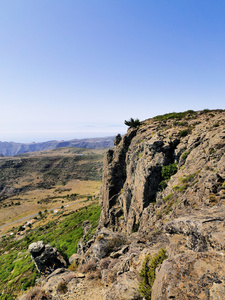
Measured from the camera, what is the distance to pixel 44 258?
21578 millimetres

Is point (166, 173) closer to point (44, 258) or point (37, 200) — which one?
point (44, 258)

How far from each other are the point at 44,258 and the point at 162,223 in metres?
18.9

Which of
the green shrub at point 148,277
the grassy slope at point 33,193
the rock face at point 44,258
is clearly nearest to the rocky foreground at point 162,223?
the green shrub at point 148,277

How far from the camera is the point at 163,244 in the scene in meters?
11.3

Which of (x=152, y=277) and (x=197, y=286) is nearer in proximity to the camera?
(x=197, y=286)

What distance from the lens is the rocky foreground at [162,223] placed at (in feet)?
19.2

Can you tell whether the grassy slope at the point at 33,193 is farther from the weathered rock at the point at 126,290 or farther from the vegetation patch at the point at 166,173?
the weathered rock at the point at 126,290

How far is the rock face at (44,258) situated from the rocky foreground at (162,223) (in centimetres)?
634

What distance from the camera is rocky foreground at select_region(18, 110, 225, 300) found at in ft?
19.2

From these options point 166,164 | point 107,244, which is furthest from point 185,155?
point 107,244

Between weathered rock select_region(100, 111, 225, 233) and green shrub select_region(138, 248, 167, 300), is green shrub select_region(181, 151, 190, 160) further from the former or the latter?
green shrub select_region(138, 248, 167, 300)

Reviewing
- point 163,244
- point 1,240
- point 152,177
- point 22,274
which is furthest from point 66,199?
point 163,244

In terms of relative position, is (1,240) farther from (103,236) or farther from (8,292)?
(103,236)

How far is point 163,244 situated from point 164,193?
34.1 ft
